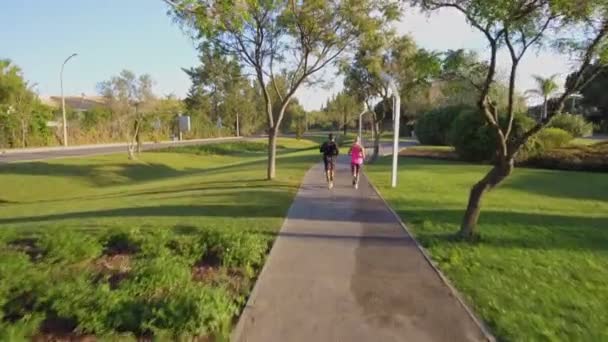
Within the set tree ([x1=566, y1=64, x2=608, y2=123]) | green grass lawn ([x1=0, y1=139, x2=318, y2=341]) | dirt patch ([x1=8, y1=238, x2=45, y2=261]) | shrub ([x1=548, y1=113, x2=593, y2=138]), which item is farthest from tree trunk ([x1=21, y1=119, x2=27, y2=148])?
tree ([x1=566, y1=64, x2=608, y2=123])

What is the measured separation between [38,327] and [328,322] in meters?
2.63

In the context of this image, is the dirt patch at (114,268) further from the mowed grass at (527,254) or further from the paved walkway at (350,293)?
the mowed grass at (527,254)

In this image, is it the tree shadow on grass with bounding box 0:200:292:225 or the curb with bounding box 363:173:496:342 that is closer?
the curb with bounding box 363:173:496:342

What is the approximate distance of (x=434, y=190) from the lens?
14289mm

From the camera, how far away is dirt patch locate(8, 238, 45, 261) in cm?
645

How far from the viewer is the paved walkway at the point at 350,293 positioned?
4332 millimetres

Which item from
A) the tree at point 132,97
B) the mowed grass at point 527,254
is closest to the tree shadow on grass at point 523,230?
the mowed grass at point 527,254

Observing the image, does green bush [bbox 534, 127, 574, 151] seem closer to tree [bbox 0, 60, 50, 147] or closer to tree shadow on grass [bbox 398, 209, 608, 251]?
tree shadow on grass [bbox 398, 209, 608, 251]

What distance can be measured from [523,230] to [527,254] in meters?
1.85

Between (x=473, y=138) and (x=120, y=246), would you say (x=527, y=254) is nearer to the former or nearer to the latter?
(x=120, y=246)

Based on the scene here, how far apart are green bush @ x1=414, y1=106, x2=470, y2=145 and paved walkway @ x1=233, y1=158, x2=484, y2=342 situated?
30.6 metres

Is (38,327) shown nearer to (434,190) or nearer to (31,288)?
(31,288)

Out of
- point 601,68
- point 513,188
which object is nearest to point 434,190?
point 513,188

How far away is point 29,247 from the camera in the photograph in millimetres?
6879
